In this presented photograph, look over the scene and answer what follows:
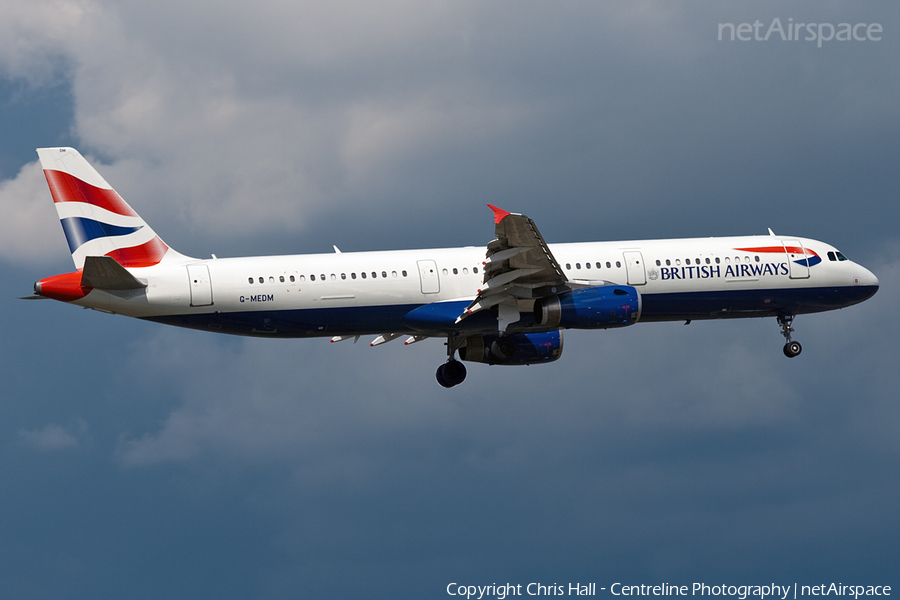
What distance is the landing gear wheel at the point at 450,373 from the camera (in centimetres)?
5166

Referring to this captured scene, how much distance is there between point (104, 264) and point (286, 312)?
7.21 metres

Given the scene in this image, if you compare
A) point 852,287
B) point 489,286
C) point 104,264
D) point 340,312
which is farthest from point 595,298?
point 104,264

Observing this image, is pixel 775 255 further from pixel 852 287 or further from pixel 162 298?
pixel 162 298

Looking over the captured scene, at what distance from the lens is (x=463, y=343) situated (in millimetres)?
51062

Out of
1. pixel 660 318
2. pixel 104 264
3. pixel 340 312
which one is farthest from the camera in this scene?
pixel 660 318

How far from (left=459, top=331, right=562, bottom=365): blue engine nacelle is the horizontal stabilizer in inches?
616

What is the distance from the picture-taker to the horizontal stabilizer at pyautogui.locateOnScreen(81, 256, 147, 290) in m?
41.9

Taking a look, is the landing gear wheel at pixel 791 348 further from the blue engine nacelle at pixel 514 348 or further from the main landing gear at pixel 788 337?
the blue engine nacelle at pixel 514 348

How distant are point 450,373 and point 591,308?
33.0 ft

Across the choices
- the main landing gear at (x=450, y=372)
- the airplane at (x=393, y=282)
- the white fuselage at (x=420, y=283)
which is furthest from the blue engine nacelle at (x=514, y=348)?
the white fuselage at (x=420, y=283)

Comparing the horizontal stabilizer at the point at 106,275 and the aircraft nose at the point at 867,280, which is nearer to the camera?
the horizontal stabilizer at the point at 106,275

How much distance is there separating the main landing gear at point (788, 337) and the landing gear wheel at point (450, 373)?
1492cm

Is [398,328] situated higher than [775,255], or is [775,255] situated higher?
[775,255]

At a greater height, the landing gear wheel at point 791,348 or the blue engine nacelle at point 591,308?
the landing gear wheel at point 791,348
